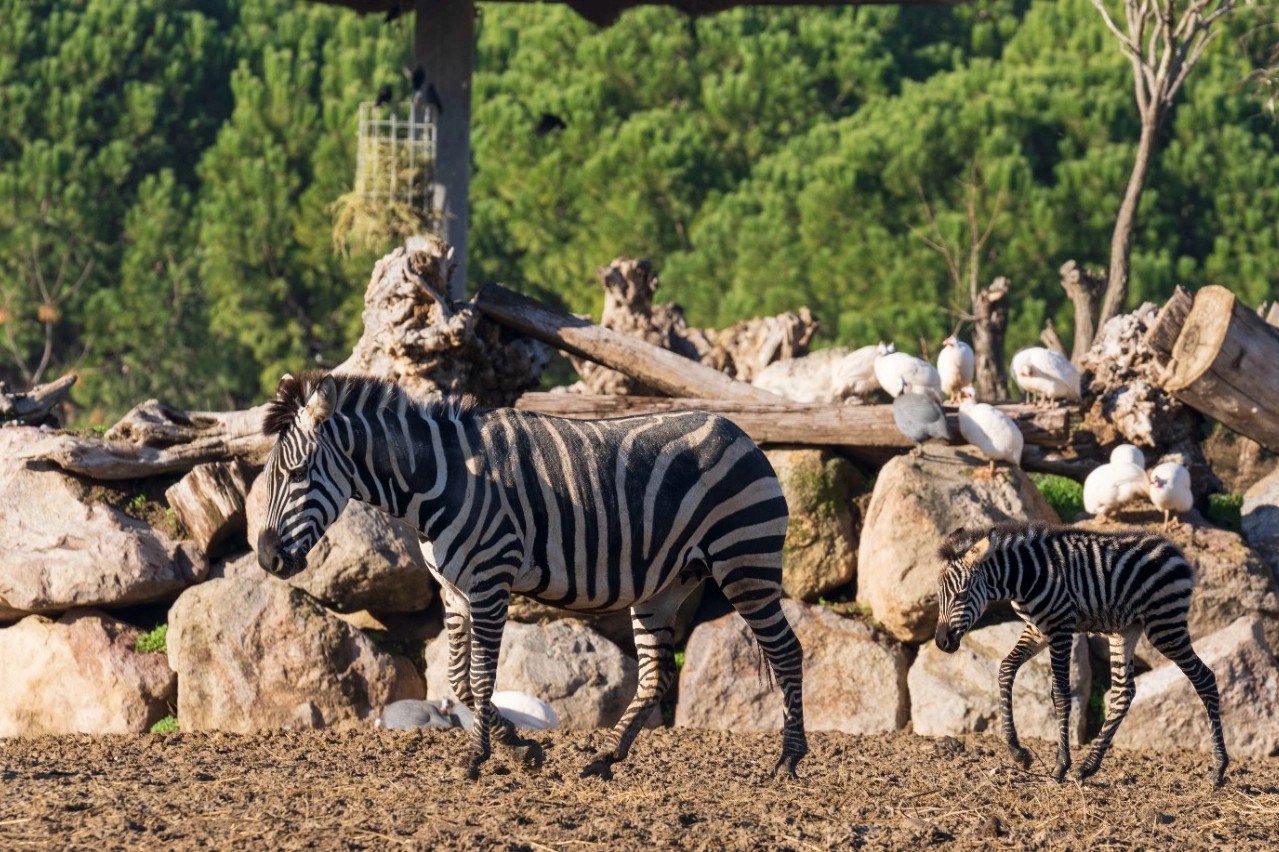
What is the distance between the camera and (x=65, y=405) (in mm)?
30094

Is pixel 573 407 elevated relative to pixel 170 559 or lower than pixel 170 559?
elevated

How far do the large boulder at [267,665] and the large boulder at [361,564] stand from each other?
0.26m

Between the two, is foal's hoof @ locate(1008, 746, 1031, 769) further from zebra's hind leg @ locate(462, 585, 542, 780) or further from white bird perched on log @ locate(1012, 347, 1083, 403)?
white bird perched on log @ locate(1012, 347, 1083, 403)

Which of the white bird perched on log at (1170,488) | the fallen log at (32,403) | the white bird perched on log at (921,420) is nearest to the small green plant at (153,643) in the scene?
the fallen log at (32,403)

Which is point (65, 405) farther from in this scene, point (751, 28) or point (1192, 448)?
point (1192, 448)

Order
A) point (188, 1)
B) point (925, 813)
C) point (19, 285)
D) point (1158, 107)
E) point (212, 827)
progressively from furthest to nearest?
point (188, 1), point (19, 285), point (1158, 107), point (925, 813), point (212, 827)

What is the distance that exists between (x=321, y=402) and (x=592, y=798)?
2.15 m

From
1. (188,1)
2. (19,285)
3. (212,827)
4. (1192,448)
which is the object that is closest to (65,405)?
(19,285)

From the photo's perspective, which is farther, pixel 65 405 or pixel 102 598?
pixel 65 405

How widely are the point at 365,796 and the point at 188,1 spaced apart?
3528cm

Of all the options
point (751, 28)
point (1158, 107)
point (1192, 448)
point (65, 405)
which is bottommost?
point (65, 405)

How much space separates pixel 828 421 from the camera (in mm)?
11984

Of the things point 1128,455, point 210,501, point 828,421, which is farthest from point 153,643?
point 1128,455

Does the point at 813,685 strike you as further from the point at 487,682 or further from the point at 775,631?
the point at 487,682
